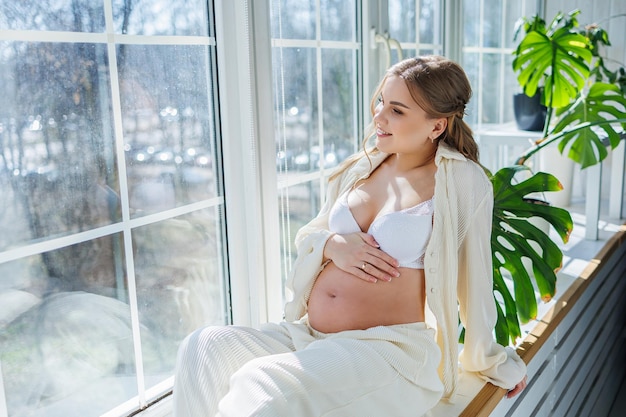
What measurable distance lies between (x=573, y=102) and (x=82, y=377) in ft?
7.75

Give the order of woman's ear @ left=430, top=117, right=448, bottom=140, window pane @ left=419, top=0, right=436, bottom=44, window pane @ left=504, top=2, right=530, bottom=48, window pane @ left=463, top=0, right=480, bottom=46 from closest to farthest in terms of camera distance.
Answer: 1. woman's ear @ left=430, top=117, right=448, bottom=140
2. window pane @ left=419, top=0, right=436, bottom=44
3. window pane @ left=463, top=0, right=480, bottom=46
4. window pane @ left=504, top=2, right=530, bottom=48

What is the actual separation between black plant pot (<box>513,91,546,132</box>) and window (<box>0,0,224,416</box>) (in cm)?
206

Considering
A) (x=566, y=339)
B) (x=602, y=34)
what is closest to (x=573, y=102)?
(x=602, y=34)

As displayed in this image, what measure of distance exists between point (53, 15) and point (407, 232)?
0.86 meters

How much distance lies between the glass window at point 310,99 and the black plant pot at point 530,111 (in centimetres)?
129

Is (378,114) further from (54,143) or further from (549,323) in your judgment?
(549,323)

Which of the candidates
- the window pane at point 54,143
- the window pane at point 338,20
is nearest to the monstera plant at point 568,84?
the window pane at point 338,20

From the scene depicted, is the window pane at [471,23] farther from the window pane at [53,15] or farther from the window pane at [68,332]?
the window pane at [68,332]

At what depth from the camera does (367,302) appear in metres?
1.51

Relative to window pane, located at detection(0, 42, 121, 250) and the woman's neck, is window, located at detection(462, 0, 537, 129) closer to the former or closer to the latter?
the woman's neck

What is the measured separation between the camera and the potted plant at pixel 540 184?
200 cm

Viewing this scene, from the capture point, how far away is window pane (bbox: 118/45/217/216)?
1.52 meters

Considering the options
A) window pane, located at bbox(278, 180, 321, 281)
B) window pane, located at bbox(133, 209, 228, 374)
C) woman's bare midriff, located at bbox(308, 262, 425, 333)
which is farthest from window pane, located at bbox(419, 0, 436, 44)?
woman's bare midriff, located at bbox(308, 262, 425, 333)

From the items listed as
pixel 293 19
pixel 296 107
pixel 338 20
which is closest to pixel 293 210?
pixel 296 107
